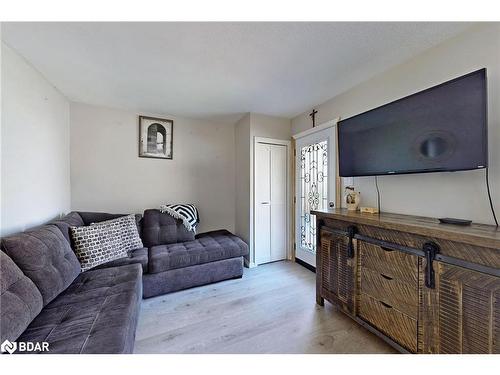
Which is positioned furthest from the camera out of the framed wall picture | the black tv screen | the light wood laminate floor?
the framed wall picture

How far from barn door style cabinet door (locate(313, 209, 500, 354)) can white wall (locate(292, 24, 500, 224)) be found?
28 centimetres

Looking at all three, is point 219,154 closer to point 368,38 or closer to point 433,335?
point 368,38

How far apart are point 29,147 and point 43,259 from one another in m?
1.09

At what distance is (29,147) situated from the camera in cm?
173

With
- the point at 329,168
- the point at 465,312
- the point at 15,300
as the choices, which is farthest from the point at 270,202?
the point at 15,300

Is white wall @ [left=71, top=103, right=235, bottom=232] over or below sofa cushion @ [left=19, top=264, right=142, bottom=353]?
over

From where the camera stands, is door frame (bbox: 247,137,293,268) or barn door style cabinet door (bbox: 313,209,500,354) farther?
door frame (bbox: 247,137,293,268)

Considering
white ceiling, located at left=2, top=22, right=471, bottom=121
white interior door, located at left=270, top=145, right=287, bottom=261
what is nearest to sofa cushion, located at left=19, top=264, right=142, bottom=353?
white ceiling, located at left=2, top=22, right=471, bottom=121

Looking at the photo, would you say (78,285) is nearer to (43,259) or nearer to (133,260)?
(43,259)

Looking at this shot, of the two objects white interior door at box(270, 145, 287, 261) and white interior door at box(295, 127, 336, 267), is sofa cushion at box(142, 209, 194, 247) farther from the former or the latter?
white interior door at box(295, 127, 336, 267)

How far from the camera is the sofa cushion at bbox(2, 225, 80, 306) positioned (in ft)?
4.01

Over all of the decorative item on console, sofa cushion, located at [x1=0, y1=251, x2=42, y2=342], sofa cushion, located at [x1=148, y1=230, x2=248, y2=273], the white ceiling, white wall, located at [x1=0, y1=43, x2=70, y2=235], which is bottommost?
sofa cushion, located at [x1=148, y1=230, x2=248, y2=273]

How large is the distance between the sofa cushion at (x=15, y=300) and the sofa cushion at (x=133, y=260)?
74 cm

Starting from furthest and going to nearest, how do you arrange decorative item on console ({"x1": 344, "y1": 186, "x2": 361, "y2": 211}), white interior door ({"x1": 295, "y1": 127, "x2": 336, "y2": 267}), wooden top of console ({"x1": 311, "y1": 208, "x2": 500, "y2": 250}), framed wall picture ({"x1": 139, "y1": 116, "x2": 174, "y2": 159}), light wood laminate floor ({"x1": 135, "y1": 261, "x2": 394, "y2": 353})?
framed wall picture ({"x1": 139, "y1": 116, "x2": 174, "y2": 159}) → white interior door ({"x1": 295, "y1": 127, "x2": 336, "y2": 267}) → decorative item on console ({"x1": 344, "y1": 186, "x2": 361, "y2": 211}) → light wood laminate floor ({"x1": 135, "y1": 261, "x2": 394, "y2": 353}) → wooden top of console ({"x1": 311, "y1": 208, "x2": 500, "y2": 250})
